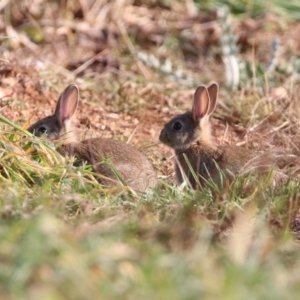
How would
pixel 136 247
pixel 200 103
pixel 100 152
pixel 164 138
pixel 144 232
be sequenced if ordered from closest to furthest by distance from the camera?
pixel 136 247 → pixel 144 232 → pixel 100 152 → pixel 200 103 → pixel 164 138

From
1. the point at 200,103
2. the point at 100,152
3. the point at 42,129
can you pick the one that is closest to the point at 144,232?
the point at 100,152

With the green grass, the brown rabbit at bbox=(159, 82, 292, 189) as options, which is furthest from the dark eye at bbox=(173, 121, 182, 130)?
the green grass

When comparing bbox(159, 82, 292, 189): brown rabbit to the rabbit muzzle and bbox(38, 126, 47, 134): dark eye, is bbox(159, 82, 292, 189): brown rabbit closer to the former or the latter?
the rabbit muzzle

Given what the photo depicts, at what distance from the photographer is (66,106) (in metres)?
6.69

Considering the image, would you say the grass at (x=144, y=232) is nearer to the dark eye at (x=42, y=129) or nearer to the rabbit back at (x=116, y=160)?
the rabbit back at (x=116, y=160)

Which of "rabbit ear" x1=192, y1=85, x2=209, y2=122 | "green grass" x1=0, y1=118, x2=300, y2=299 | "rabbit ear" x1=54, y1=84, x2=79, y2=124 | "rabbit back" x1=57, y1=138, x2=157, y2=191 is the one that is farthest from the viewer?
"rabbit ear" x1=192, y1=85, x2=209, y2=122

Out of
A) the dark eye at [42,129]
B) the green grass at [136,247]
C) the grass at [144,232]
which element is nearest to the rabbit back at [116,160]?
the grass at [144,232]

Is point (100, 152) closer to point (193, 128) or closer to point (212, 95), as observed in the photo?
point (193, 128)

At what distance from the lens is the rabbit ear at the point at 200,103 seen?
673 centimetres

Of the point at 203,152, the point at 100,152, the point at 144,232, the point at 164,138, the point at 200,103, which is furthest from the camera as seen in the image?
the point at 164,138

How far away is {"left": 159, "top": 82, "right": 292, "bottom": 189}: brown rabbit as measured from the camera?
593 centimetres

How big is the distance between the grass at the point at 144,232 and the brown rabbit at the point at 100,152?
163mm

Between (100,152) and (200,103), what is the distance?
1139 millimetres

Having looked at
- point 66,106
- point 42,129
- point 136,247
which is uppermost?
point 136,247
